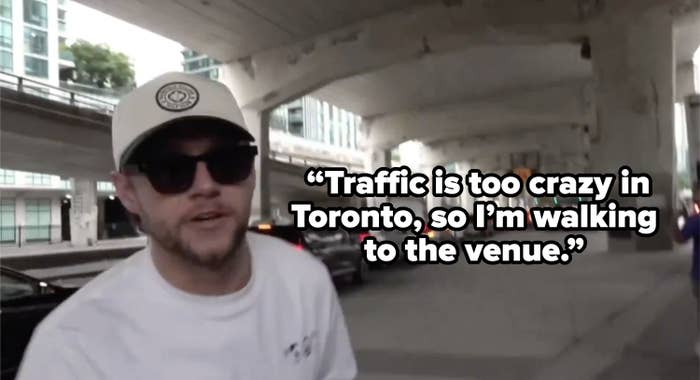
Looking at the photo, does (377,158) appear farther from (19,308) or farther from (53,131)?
(19,308)

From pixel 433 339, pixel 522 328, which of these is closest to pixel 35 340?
pixel 433 339

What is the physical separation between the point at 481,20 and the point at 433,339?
53.5 feet

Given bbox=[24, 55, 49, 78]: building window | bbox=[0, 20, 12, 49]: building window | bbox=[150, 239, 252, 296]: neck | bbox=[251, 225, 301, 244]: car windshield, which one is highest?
bbox=[0, 20, 12, 49]: building window

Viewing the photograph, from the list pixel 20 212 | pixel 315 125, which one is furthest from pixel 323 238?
pixel 315 125

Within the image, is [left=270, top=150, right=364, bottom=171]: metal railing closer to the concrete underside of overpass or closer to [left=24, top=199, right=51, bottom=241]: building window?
the concrete underside of overpass

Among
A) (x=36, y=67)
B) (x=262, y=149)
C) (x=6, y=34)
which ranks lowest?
(x=262, y=149)

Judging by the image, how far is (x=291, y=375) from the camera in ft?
5.48

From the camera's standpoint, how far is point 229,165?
165 centimetres

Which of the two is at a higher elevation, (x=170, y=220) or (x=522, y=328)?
(x=170, y=220)

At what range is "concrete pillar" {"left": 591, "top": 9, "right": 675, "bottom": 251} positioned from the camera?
21391mm

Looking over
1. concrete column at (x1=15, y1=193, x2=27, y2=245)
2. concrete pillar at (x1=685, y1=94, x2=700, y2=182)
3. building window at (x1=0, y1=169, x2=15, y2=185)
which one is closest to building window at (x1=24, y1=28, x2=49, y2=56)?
building window at (x1=0, y1=169, x2=15, y2=185)

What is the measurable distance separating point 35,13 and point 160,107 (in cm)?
4204

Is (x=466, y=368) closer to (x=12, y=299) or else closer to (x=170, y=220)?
(x=12, y=299)

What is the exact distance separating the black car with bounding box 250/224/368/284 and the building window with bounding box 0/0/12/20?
30.3 m
